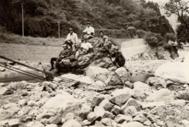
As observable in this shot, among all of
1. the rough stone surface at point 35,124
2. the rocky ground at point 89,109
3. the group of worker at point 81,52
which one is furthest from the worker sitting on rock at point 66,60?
the rough stone surface at point 35,124

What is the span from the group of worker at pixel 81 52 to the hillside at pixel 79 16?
13.9 metres

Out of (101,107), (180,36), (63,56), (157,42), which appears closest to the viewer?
(101,107)

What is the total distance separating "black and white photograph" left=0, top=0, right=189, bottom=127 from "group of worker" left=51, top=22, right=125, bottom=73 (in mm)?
45

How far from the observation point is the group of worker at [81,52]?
15422mm

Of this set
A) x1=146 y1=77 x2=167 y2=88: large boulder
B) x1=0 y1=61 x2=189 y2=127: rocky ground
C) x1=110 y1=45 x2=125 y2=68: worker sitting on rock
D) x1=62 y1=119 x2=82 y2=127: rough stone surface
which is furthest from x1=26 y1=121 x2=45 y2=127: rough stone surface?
x1=110 y1=45 x2=125 y2=68: worker sitting on rock

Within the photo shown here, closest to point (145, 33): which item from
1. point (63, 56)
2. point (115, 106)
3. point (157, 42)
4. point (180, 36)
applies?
point (157, 42)

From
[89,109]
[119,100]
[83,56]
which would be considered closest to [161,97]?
[119,100]

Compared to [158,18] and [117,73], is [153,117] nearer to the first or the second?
[117,73]

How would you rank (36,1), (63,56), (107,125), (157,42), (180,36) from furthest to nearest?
(180,36) → (36,1) → (157,42) → (63,56) → (107,125)

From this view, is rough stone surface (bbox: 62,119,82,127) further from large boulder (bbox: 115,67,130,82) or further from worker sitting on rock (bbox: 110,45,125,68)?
worker sitting on rock (bbox: 110,45,125,68)

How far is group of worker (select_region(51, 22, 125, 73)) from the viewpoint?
50.6 ft

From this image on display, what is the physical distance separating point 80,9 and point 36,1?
593 cm

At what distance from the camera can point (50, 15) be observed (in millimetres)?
31828

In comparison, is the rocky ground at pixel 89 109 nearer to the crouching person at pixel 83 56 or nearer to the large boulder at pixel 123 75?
the large boulder at pixel 123 75
